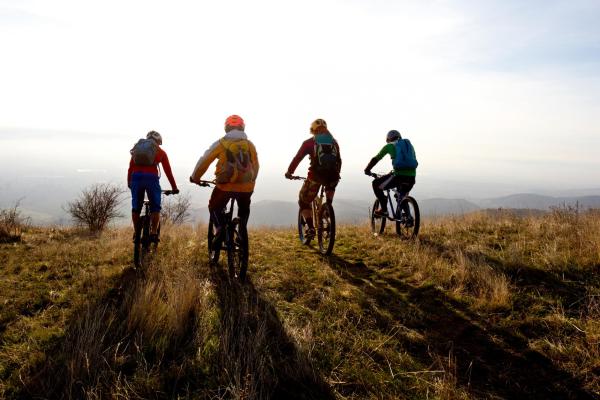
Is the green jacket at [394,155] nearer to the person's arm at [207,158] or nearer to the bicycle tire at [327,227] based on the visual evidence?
the bicycle tire at [327,227]

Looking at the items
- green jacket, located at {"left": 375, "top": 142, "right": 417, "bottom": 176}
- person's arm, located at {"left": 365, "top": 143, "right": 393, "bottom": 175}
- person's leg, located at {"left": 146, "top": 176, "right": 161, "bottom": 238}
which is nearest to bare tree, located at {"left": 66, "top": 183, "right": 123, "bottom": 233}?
person's leg, located at {"left": 146, "top": 176, "right": 161, "bottom": 238}

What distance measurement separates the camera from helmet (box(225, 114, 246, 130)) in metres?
6.48

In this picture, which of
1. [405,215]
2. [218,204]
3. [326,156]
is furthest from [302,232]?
[218,204]

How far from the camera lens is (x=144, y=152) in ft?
23.7

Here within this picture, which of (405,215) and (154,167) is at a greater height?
(154,167)

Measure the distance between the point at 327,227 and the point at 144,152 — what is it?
4267 millimetres

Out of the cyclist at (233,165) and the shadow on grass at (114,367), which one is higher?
the cyclist at (233,165)

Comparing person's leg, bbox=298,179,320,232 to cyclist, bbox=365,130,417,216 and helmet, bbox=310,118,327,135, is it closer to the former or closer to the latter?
helmet, bbox=310,118,327,135

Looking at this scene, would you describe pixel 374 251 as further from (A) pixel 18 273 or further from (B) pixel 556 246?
(A) pixel 18 273

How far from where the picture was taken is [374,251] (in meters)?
8.50

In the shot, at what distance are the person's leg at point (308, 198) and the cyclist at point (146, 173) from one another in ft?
10.6

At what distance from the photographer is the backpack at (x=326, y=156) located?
26.7 ft

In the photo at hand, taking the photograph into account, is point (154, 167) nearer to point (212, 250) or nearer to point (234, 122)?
point (212, 250)

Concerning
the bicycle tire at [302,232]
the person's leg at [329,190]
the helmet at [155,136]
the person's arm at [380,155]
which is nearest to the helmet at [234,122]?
the helmet at [155,136]
